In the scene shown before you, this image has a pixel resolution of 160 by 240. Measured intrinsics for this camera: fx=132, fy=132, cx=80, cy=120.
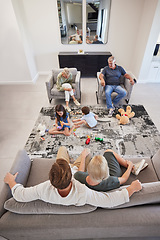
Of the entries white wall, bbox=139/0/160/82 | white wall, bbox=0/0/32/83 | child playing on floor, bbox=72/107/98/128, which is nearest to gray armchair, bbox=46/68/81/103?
child playing on floor, bbox=72/107/98/128

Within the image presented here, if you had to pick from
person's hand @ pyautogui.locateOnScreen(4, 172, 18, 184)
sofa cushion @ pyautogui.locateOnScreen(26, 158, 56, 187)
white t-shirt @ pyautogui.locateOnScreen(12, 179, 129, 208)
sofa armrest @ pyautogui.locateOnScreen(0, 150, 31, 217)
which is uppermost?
white t-shirt @ pyautogui.locateOnScreen(12, 179, 129, 208)

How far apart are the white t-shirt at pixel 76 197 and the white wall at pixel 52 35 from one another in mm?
3757

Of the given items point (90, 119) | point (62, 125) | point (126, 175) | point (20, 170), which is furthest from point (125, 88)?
point (20, 170)

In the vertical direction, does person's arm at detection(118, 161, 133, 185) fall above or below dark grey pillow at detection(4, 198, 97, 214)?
below

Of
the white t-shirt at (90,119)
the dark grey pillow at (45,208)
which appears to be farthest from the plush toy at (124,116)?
the dark grey pillow at (45,208)

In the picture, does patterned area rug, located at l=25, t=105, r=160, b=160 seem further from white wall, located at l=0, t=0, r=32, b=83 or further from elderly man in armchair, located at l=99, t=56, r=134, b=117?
white wall, located at l=0, t=0, r=32, b=83

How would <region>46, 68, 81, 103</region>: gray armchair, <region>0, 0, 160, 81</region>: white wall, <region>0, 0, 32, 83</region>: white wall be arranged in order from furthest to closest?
<region>0, 0, 160, 81</region>: white wall
<region>0, 0, 32, 83</region>: white wall
<region>46, 68, 81, 103</region>: gray armchair

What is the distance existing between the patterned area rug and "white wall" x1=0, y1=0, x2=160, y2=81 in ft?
7.36

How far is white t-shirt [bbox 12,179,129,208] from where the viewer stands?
0.88 meters

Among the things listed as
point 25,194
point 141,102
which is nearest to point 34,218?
point 25,194

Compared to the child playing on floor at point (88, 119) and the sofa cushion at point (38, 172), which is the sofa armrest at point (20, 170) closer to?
the sofa cushion at point (38, 172)

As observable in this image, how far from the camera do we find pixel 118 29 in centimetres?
394

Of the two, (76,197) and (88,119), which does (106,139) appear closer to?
(88,119)

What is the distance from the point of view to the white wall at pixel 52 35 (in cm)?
340
